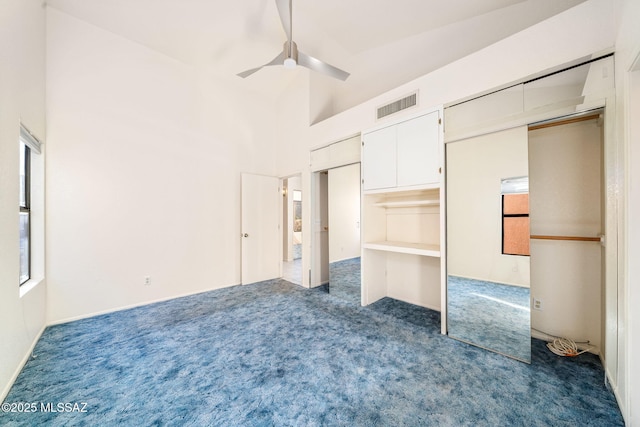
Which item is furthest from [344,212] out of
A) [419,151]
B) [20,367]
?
[20,367]

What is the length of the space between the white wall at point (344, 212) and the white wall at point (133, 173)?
1869 millimetres

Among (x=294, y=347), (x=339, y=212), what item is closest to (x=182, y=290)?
(x=294, y=347)

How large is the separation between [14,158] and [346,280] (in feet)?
12.2

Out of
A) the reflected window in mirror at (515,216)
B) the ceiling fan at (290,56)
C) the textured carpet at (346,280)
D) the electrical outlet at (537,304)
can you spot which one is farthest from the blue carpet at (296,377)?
the ceiling fan at (290,56)

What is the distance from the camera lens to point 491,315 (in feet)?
7.15

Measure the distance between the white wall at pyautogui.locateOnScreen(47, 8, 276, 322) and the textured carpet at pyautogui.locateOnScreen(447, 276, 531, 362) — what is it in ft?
11.7

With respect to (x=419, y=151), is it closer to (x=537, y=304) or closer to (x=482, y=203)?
(x=482, y=203)

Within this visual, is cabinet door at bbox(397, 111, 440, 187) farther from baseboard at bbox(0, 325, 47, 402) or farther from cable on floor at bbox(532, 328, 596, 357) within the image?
baseboard at bbox(0, 325, 47, 402)

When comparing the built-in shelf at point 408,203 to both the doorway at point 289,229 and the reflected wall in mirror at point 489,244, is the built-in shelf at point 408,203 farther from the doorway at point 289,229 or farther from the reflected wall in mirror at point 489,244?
the doorway at point 289,229

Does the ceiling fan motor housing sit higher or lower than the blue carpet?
higher

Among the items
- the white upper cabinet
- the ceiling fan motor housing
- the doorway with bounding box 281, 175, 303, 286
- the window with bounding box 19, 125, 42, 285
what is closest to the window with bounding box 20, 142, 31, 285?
the window with bounding box 19, 125, 42, 285

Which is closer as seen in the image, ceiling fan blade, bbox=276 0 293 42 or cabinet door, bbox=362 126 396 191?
ceiling fan blade, bbox=276 0 293 42

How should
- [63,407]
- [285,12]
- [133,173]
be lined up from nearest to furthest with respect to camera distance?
[63,407]
[285,12]
[133,173]

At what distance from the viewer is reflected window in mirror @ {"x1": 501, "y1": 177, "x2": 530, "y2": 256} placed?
204 cm
